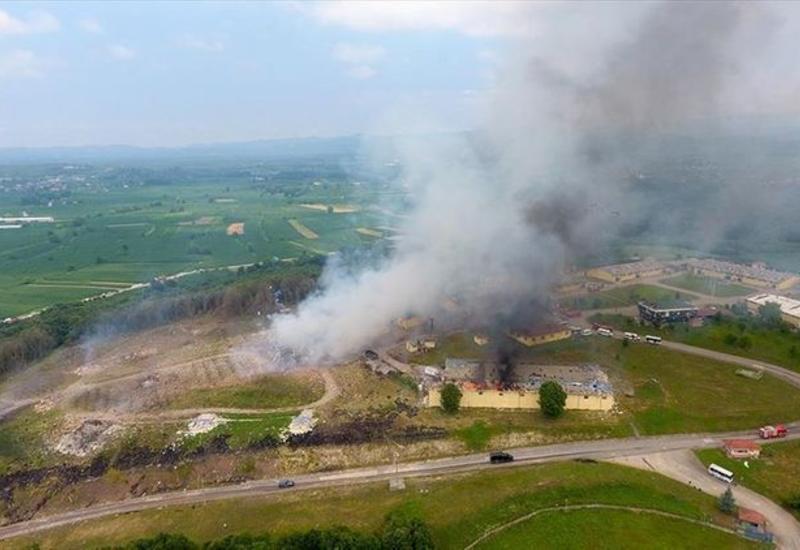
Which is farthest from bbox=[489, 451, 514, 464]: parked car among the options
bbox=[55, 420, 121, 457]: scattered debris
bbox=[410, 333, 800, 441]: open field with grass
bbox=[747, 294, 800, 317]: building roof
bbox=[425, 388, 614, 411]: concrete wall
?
bbox=[747, 294, 800, 317]: building roof

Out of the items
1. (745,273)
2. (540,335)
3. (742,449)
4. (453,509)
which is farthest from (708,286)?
(453,509)

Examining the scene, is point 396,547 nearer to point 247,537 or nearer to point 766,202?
point 247,537

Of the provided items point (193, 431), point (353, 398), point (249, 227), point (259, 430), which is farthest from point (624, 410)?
point (249, 227)

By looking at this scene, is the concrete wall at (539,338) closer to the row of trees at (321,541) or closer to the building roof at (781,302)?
the building roof at (781,302)

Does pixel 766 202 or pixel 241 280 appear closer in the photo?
pixel 241 280

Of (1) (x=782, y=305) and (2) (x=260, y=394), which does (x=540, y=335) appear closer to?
(2) (x=260, y=394)

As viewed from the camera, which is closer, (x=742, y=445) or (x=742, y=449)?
(x=742, y=449)

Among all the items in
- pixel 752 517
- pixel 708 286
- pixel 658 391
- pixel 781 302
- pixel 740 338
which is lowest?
pixel 752 517
